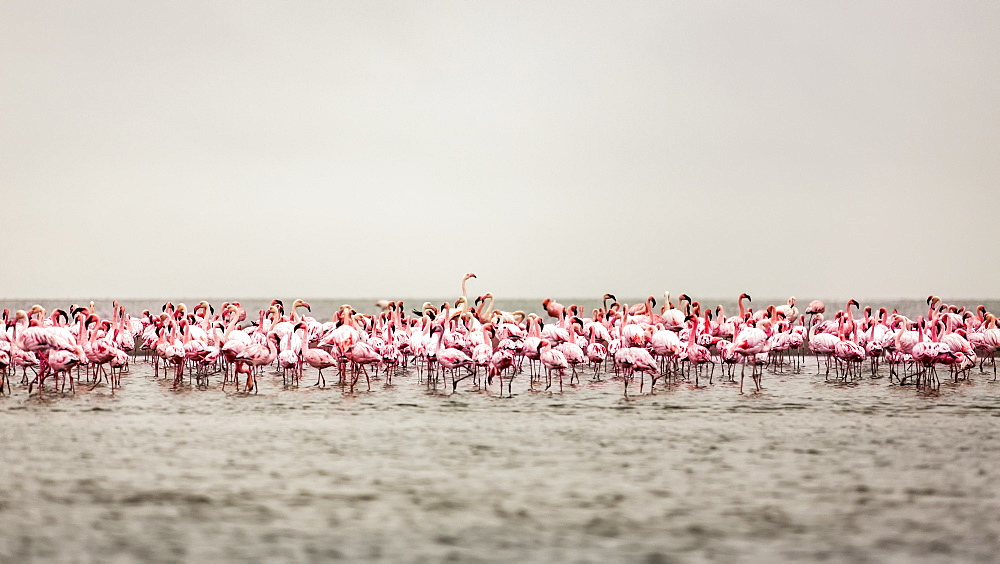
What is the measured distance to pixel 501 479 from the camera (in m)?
8.45

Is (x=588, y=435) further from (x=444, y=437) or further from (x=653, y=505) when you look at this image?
(x=653, y=505)

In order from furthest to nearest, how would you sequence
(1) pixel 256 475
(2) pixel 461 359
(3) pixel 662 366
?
(3) pixel 662 366, (2) pixel 461 359, (1) pixel 256 475

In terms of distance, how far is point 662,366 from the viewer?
59.6 ft

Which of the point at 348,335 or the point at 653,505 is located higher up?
the point at 348,335

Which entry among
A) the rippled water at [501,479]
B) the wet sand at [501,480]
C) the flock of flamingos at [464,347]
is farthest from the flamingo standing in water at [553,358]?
the wet sand at [501,480]

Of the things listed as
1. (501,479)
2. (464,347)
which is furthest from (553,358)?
(501,479)

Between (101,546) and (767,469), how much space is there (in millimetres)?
5721

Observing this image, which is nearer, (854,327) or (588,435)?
(588,435)

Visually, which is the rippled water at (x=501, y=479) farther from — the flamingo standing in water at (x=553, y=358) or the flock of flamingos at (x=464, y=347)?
the flock of flamingos at (x=464, y=347)

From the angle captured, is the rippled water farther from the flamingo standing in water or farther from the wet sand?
the flamingo standing in water

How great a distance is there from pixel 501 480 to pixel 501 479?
0.04 metres

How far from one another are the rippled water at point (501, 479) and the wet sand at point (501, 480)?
3 centimetres

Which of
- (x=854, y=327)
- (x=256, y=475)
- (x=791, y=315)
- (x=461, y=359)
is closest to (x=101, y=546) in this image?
(x=256, y=475)

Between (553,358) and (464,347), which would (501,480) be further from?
(464,347)
